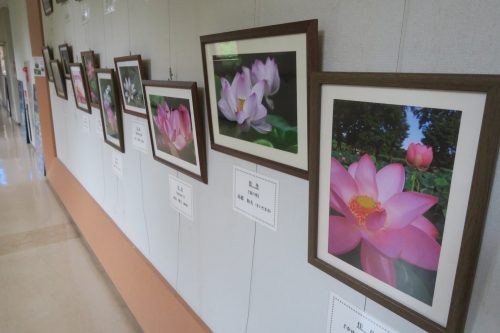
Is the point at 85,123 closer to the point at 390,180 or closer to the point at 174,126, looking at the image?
the point at 174,126

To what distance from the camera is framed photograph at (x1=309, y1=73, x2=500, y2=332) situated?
580 millimetres

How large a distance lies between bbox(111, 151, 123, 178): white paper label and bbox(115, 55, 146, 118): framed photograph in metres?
0.46

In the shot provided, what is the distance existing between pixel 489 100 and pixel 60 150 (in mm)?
5015

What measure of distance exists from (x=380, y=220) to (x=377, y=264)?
107 mm

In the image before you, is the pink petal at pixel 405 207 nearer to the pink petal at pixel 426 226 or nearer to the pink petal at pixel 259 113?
the pink petal at pixel 426 226

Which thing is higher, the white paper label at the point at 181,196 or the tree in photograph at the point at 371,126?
the tree in photograph at the point at 371,126

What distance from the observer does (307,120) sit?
884mm

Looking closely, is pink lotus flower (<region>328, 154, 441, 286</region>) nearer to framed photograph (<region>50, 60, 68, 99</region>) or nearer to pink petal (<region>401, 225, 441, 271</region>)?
pink petal (<region>401, 225, 441, 271</region>)

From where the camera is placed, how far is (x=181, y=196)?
1673 mm

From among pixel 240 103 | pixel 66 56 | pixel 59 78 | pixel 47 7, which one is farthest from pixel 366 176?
pixel 47 7

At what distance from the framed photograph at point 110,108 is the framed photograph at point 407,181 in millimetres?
1709

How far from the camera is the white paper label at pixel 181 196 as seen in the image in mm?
1611

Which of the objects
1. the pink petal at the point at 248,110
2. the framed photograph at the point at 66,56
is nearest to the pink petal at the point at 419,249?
the pink petal at the point at 248,110

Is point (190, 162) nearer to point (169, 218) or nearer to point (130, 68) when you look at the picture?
point (169, 218)
